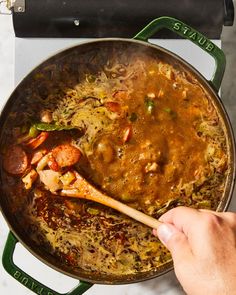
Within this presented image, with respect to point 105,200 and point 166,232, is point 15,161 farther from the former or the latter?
point 166,232

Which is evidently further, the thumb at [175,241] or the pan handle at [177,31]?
the pan handle at [177,31]

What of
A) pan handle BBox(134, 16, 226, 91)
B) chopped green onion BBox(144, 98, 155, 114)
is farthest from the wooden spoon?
pan handle BBox(134, 16, 226, 91)

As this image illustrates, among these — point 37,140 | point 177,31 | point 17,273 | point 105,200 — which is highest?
point 177,31

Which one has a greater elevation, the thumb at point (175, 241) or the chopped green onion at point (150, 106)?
the chopped green onion at point (150, 106)

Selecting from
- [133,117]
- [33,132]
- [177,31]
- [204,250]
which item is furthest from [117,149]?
[204,250]

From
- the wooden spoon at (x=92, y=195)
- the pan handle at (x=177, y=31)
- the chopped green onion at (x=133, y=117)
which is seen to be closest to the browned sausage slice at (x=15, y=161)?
the wooden spoon at (x=92, y=195)

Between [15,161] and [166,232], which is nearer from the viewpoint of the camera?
[166,232]

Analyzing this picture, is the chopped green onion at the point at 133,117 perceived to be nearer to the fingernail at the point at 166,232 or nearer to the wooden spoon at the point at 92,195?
the wooden spoon at the point at 92,195
